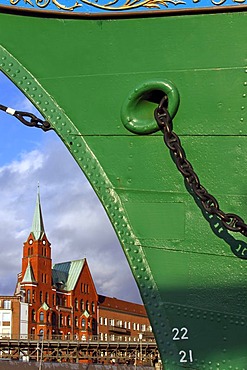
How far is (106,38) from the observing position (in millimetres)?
4254

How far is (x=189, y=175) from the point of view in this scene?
3906 mm

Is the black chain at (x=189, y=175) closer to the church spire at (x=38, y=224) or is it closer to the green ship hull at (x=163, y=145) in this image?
the green ship hull at (x=163, y=145)

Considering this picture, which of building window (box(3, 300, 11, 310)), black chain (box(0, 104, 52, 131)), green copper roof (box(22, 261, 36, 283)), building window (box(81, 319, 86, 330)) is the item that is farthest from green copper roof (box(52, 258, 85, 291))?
black chain (box(0, 104, 52, 131))

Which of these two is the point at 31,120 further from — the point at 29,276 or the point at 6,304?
A: the point at 29,276

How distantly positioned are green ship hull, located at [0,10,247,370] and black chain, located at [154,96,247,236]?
0.10 metres

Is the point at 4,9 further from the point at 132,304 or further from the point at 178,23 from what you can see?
the point at 132,304

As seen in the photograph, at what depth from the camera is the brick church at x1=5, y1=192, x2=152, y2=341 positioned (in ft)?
220

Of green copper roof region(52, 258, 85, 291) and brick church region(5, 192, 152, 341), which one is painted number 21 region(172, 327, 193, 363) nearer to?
brick church region(5, 192, 152, 341)

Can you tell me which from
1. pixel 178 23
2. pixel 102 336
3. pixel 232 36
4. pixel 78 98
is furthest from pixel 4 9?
pixel 102 336

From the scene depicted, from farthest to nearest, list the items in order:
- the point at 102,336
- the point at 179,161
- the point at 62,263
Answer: the point at 62,263
the point at 102,336
the point at 179,161

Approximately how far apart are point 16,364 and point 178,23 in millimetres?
36473

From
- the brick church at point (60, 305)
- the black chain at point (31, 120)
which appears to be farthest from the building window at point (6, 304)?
the black chain at point (31, 120)

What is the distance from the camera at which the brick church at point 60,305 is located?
2643 inches

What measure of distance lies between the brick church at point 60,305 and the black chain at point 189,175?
60.9m
